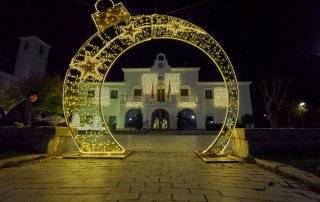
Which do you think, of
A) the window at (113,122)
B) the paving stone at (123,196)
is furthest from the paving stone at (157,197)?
the window at (113,122)

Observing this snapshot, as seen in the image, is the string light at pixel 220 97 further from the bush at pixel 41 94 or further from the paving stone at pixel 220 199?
the paving stone at pixel 220 199

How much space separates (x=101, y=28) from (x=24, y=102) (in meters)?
3.83

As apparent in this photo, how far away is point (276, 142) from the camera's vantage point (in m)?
8.66

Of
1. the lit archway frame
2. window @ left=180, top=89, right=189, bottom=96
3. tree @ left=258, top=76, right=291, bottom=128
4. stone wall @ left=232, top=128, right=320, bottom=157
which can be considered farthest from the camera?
window @ left=180, top=89, right=189, bottom=96

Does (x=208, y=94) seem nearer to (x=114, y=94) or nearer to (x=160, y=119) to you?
(x=160, y=119)

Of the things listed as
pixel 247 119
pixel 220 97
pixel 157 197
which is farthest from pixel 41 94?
pixel 157 197

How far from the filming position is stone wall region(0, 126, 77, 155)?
8.85 meters

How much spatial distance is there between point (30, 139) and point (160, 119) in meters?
27.7

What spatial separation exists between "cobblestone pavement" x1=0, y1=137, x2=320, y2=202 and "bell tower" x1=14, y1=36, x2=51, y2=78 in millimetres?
36713

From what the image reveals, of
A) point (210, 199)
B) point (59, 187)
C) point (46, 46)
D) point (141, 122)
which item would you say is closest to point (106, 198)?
point (59, 187)

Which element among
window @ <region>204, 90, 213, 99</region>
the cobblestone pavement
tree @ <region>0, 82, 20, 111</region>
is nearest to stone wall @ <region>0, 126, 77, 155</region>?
the cobblestone pavement

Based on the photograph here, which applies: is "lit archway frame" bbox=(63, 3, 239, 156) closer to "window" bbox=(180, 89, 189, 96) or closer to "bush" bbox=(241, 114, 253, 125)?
"bush" bbox=(241, 114, 253, 125)

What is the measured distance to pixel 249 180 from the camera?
5.49m

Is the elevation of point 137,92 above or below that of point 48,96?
above
